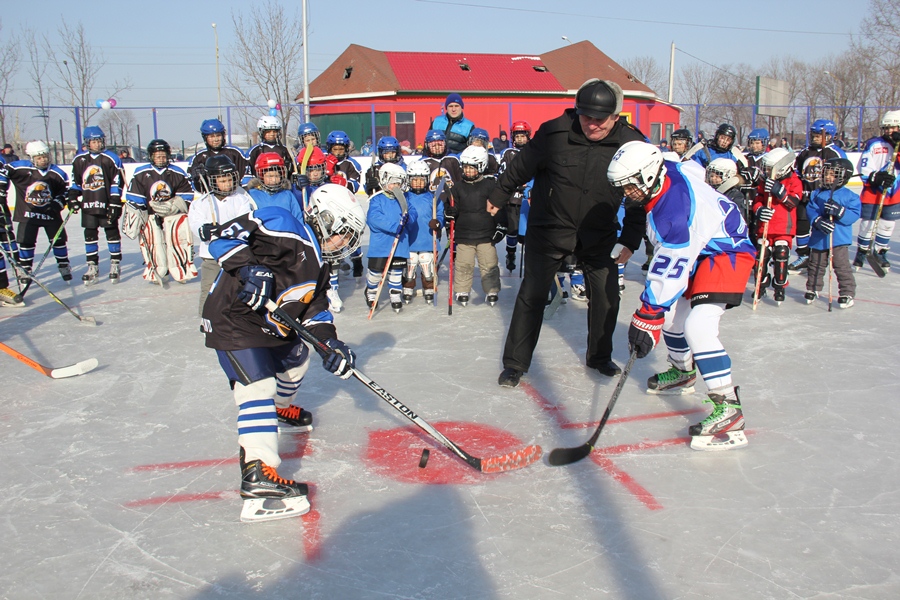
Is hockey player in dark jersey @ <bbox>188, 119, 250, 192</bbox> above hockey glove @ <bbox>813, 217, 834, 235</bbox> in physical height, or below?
above

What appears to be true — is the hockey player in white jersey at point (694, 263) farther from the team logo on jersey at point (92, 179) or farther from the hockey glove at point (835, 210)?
the team logo on jersey at point (92, 179)

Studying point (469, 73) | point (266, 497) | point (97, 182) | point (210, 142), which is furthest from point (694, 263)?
point (469, 73)

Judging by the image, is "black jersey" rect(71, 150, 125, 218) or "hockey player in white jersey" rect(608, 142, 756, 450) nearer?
"hockey player in white jersey" rect(608, 142, 756, 450)

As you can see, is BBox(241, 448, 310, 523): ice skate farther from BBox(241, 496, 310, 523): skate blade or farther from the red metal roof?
the red metal roof

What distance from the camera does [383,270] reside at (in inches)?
252

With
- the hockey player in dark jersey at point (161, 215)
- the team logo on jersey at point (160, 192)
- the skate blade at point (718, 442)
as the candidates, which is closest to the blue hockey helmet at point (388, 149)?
the hockey player in dark jersey at point (161, 215)

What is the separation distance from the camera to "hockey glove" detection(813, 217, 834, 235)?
20.5ft

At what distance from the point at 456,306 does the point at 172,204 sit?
3140mm

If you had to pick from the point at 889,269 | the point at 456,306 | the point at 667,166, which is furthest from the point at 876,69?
the point at 667,166

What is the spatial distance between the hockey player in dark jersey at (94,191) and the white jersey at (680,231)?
6.50 meters

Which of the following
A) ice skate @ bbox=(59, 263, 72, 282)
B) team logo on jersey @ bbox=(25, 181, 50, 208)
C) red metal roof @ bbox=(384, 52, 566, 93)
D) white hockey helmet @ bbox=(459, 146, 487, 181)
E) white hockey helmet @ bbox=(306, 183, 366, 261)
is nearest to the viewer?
white hockey helmet @ bbox=(306, 183, 366, 261)

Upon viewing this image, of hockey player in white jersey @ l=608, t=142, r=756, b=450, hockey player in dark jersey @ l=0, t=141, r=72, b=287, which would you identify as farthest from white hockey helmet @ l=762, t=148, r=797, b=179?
hockey player in dark jersey @ l=0, t=141, r=72, b=287

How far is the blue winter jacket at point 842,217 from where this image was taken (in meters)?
6.29

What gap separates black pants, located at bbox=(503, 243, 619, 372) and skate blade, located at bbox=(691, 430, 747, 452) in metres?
1.22
